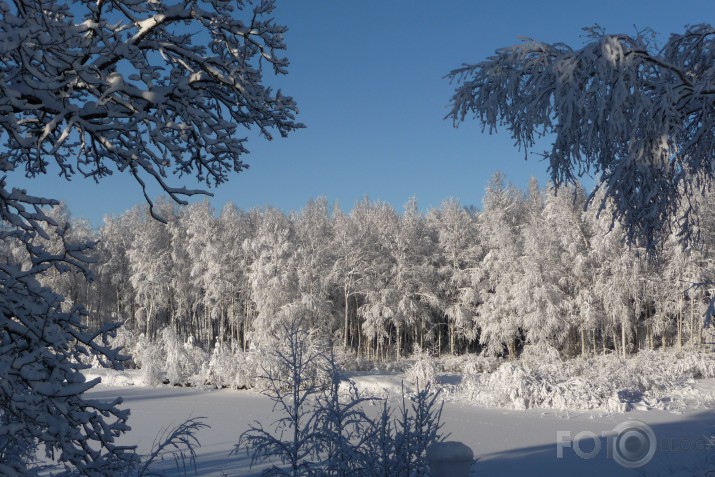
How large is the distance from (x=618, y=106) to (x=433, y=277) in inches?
1195

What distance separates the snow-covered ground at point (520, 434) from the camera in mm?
9156

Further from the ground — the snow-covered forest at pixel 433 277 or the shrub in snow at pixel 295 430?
the snow-covered forest at pixel 433 277

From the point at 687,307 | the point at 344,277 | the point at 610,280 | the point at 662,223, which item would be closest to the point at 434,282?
the point at 344,277

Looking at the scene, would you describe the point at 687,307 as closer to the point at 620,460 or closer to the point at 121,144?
the point at 620,460

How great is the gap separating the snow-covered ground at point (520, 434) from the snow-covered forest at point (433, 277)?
916 cm

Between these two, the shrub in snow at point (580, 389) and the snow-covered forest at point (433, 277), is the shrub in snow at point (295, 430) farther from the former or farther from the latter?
the snow-covered forest at point (433, 277)

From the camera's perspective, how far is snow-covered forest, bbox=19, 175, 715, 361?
2831 centimetres

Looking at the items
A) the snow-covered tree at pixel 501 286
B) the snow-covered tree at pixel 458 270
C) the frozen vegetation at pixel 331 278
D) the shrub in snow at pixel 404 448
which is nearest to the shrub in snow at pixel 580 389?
the frozen vegetation at pixel 331 278

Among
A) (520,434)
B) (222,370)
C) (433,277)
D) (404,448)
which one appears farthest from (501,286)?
(404,448)

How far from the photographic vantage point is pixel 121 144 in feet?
12.2

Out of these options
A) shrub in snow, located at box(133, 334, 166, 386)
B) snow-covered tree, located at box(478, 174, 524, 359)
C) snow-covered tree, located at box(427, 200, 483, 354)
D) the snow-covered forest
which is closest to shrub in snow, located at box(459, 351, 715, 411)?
the snow-covered forest

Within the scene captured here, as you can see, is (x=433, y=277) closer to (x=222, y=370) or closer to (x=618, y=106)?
(x=222, y=370)

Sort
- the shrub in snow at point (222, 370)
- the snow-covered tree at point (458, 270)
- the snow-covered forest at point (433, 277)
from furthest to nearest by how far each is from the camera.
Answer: the snow-covered tree at point (458, 270)
the snow-covered forest at point (433, 277)
the shrub in snow at point (222, 370)

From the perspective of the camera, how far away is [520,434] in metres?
12.2
